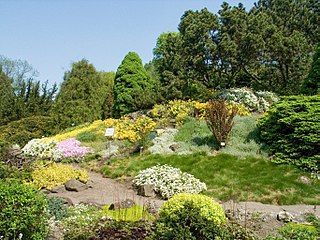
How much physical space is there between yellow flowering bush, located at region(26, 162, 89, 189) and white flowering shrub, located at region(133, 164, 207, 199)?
1537 mm

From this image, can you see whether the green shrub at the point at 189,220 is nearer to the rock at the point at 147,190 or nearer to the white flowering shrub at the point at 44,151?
the rock at the point at 147,190

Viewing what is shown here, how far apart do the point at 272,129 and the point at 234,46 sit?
6.42 metres

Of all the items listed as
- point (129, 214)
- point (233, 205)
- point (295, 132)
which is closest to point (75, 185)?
point (129, 214)

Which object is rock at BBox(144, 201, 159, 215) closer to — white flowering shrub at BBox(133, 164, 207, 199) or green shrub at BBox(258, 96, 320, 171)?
white flowering shrub at BBox(133, 164, 207, 199)

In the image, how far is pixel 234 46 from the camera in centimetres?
1644

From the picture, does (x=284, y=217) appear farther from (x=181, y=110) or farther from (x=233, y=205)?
(x=181, y=110)

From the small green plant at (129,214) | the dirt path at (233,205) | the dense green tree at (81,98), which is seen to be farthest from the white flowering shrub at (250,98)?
the small green plant at (129,214)

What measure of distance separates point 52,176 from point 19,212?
498 cm

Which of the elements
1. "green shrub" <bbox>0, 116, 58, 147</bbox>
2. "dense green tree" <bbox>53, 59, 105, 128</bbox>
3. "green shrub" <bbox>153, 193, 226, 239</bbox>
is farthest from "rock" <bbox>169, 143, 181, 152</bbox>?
"dense green tree" <bbox>53, 59, 105, 128</bbox>

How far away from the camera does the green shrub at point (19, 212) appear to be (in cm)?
445

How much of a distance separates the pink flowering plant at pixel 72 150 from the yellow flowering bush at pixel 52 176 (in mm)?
3212

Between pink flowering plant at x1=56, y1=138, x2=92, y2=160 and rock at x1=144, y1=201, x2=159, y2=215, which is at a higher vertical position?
pink flowering plant at x1=56, y1=138, x2=92, y2=160

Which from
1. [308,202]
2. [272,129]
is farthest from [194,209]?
[272,129]

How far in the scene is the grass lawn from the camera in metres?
8.17
